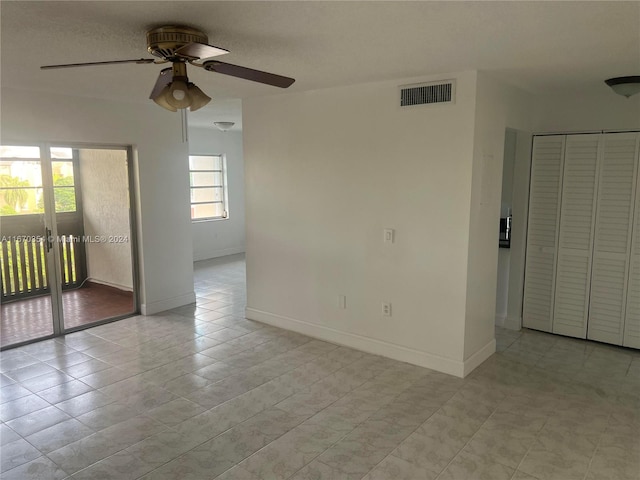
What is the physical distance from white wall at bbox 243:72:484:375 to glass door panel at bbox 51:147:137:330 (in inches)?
59.2

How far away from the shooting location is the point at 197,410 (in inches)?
126

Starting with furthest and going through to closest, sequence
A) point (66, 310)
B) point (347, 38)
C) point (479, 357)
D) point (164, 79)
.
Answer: point (66, 310)
point (479, 357)
point (347, 38)
point (164, 79)

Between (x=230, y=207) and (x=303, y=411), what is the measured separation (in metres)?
6.39

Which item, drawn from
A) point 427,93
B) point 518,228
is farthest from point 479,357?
point 427,93

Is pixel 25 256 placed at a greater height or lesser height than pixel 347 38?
lesser

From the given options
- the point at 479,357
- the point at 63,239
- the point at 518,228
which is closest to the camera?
the point at 479,357

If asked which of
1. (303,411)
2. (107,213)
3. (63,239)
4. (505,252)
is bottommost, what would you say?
(303,411)

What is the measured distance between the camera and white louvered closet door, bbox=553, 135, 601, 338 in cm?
427

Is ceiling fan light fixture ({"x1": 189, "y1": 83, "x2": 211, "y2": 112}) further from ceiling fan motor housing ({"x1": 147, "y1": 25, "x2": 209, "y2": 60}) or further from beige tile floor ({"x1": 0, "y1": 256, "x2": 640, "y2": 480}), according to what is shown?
beige tile floor ({"x1": 0, "y1": 256, "x2": 640, "y2": 480})

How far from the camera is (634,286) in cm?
414

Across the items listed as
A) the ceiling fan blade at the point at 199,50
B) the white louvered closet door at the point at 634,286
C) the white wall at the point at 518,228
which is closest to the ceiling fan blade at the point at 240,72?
the ceiling fan blade at the point at 199,50

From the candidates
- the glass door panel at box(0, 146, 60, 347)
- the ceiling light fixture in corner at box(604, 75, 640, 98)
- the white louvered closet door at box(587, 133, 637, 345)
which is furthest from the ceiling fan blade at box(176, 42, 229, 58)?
the white louvered closet door at box(587, 133, 637, 345)

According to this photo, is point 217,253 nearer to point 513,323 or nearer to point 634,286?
point 513,323

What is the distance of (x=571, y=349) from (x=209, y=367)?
3251mm
